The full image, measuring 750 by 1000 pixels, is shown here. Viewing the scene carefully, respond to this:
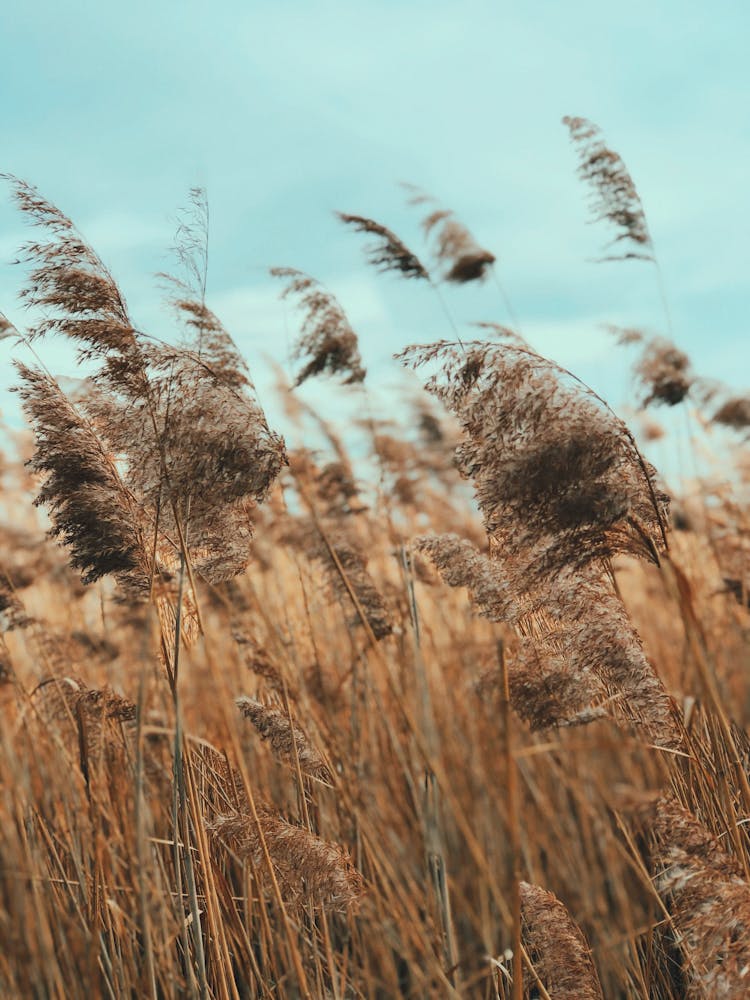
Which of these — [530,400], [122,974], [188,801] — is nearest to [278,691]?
[188,801]

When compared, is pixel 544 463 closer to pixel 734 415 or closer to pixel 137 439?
pixel 137 439

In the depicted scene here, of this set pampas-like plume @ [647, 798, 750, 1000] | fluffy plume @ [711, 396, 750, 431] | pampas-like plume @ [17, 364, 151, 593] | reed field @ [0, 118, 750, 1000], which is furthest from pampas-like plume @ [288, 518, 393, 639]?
fluffy plume @ [711, 396, 750, 431]

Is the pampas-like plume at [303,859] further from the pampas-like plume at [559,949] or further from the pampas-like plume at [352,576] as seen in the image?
the pampas-like plume at [352,576]

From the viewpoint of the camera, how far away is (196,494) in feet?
6.86

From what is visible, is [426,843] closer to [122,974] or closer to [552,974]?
[552,974]

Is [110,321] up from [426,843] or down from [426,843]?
up

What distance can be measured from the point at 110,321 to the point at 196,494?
1.48ft

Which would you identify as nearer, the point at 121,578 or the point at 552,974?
the point at 552,974

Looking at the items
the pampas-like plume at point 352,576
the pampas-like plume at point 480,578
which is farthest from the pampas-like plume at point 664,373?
the pampas-like plume at point 480,578

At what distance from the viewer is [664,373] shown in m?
5.74

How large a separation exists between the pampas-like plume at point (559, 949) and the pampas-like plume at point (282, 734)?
616 millimetres

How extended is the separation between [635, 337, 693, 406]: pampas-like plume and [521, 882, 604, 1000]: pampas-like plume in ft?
13.7

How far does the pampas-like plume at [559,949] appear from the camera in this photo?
2043mm

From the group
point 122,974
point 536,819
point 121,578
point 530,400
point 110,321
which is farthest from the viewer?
point 536,819
